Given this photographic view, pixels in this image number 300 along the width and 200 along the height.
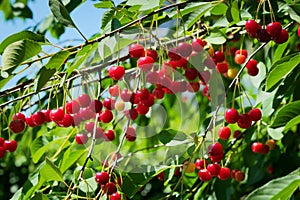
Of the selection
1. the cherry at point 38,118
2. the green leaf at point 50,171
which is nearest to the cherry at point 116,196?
the green leaf at point 50,171

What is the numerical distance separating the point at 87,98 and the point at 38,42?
0.31m

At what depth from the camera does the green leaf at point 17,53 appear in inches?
48.3

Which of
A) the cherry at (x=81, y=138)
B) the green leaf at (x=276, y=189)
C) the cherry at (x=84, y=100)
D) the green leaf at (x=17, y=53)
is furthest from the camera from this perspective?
the cherry at (x=81, y=138)

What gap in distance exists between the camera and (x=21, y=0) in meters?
3.11

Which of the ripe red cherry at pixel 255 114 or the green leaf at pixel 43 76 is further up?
A: the green leaf at pixel 43 76

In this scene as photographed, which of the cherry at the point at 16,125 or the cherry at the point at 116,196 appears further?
the cherry at the point at 16,125

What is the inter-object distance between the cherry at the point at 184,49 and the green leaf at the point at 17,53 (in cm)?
43

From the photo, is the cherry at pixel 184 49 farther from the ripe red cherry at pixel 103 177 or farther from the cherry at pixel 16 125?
the cherry at pixel 16 125

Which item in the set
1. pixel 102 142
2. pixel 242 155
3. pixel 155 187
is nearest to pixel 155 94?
pixel 102 142

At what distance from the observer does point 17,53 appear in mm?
1244

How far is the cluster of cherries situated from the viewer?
1387 millimetres

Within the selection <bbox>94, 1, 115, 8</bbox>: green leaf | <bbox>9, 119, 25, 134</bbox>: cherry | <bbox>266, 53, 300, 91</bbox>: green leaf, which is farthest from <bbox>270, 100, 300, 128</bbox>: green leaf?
<bbox>9, 119, 25, 134</bbox>: cherry

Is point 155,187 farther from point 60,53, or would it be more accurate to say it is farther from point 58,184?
point 60,53

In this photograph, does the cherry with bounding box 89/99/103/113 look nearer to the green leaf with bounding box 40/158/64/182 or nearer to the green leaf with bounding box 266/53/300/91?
the green leaf with bounding box 40/158/64/182
